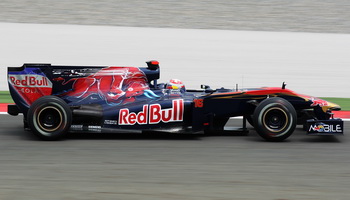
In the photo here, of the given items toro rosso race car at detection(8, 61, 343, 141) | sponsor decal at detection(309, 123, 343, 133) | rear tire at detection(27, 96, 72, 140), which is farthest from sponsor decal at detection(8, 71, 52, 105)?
sponsor decal at detection(309, 123, 343, 133)

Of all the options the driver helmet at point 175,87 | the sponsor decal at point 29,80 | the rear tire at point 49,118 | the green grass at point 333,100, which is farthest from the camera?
the green grass at point 333,100

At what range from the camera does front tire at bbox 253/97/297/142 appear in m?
7.48

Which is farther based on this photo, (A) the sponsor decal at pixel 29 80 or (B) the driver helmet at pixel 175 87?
(B) the driver helmet at pixel 175 87

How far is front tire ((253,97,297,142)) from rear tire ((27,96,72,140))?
8.74 feet

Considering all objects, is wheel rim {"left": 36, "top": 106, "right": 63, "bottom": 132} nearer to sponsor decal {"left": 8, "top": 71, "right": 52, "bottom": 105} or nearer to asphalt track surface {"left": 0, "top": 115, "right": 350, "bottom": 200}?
asphalt track surface {"left": 0, "top": 115, "right": 350, "bottom": 200}

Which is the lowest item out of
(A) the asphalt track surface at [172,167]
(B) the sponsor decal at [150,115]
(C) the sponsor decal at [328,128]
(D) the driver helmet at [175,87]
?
(A) the asphalt track surface at [172,167]

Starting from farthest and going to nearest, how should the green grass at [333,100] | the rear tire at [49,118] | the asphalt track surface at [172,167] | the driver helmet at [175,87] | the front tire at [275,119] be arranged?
the green grass at [333,100]
the driver helmet at [175,87]
the front tire at [275,119]
the rear tire at [49,118]
the asphalt track surface at [172,167]

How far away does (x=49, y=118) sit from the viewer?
750cm

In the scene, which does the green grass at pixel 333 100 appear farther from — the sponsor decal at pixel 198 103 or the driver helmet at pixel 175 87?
the sponsor decal at pixel 198 103

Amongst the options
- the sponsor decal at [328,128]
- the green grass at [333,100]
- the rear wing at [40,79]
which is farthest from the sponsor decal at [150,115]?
the green grass at [333,100]

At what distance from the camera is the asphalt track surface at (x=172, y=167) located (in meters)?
5.06

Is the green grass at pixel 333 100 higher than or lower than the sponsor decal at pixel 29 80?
lower
